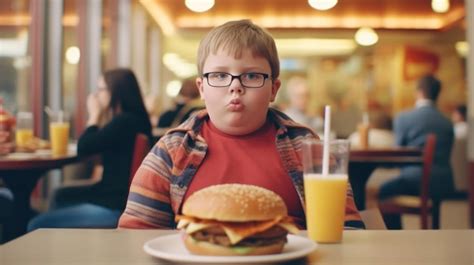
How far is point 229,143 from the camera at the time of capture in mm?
1739

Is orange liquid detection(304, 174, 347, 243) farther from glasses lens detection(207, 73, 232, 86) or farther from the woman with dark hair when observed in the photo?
the woman with dark hair

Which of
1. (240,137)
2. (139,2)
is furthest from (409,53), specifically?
(240,137)

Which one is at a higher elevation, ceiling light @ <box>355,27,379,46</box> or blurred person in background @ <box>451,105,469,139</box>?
ceiling light @ <box>355,27,379,46</box>

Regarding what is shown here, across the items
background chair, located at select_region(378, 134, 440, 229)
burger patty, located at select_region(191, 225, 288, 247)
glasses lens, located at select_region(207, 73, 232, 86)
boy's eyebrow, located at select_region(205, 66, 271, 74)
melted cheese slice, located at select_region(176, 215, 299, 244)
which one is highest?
boy's eyebrow, located at select_region(205, 66, 271, 74)

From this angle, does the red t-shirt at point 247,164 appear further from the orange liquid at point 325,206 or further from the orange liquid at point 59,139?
the orange liquid at point 59,139

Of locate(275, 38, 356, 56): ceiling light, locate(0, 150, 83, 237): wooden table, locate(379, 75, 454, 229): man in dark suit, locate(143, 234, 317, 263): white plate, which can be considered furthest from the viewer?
locate(275, 38, 356, 56): ceiling light

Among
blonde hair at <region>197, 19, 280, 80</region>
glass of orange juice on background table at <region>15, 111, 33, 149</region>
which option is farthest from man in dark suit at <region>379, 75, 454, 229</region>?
blonde hair at <region>197, 19, 280, 80</region>

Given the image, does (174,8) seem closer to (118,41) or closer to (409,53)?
(118,41)

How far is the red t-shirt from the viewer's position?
5.46 feet

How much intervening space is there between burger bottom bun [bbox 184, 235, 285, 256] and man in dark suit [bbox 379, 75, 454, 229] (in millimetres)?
4265

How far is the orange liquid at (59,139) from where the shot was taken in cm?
392

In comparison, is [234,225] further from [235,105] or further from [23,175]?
[23,175]

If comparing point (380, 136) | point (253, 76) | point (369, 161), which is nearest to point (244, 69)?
point (253, 76)

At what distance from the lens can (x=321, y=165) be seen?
129cm
